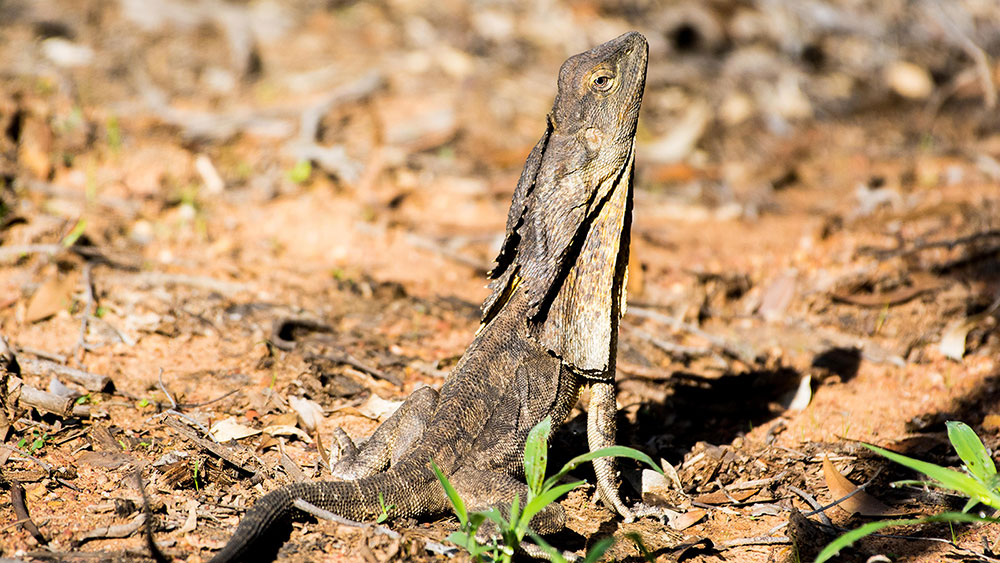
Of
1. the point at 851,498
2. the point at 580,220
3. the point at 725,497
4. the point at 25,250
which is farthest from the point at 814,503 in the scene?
the point at 25,250

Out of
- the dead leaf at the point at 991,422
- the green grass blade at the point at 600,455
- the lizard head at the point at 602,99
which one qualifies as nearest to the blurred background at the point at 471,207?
the dead leaf at the point at 991,422

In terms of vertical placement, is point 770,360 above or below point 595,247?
below

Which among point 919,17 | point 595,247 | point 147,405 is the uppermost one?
point 919,17

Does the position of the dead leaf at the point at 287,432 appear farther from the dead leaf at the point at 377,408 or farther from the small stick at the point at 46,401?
the small stick at the point at 46,401

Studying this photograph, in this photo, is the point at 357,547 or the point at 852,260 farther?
the point at 852,260

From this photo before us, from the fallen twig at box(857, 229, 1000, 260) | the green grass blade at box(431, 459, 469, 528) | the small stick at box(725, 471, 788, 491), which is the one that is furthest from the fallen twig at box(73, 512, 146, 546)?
the fallen twig at box(857, 229, 1000, 260)

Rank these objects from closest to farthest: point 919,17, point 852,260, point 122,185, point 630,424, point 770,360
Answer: point 630,424, point 770,360, point 852,260, point 122,185, point 919,17

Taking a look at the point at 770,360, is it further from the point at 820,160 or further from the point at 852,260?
the point at 820,160

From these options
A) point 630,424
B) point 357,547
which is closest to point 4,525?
point 357,547
